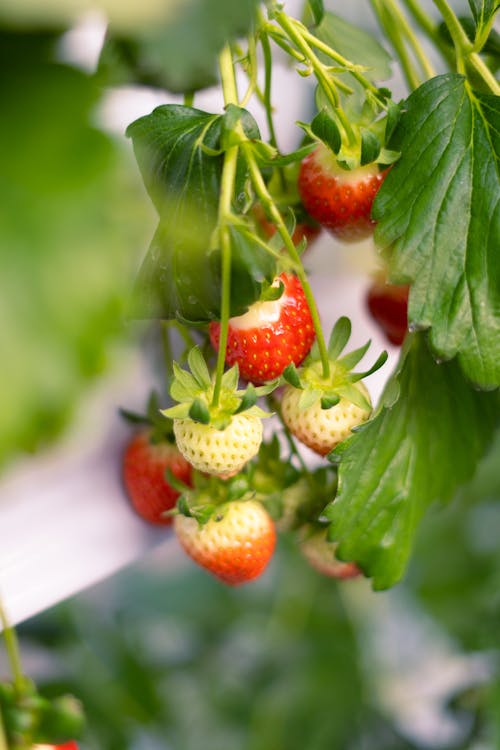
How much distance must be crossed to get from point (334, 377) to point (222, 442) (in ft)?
0.28

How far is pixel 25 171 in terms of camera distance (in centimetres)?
16

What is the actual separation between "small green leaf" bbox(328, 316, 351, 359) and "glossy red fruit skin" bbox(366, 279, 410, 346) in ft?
0.51

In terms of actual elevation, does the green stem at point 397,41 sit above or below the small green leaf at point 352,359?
above

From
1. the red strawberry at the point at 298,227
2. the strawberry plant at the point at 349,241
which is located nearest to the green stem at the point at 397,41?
the strawberry plant at the point at 349,241

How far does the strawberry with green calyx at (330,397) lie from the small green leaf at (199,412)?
A: 2.5 inches

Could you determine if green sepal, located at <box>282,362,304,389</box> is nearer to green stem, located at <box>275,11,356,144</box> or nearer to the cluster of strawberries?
the cluster of strawberries

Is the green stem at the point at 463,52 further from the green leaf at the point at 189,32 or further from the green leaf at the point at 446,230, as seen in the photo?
the green leaf at the point at 189,32

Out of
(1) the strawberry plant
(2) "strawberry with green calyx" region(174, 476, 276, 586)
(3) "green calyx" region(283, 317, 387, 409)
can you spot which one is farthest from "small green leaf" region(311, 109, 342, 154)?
(2) "strawberry with green calyx" region(174, 476, 276, 586)

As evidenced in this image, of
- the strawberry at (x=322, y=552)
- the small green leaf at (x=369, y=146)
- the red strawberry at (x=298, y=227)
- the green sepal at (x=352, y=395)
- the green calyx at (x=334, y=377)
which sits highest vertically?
the small green leaf at (x=369, y=146)

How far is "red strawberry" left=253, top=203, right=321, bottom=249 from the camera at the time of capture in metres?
0.61

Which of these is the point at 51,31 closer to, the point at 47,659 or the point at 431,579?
the point at 47,659

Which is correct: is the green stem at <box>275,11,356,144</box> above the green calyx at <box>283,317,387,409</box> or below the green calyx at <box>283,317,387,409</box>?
above

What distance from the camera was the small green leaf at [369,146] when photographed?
1.63 feet

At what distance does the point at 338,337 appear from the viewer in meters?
0.56
